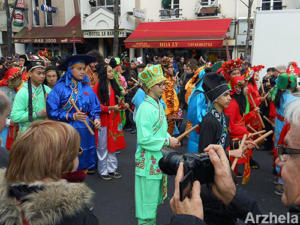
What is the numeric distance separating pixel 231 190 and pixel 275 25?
7390 mm

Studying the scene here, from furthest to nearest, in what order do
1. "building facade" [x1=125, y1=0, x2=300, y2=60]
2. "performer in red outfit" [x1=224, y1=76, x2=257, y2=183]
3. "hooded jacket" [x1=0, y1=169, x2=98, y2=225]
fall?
"building facade" [x1=125, y1=0, x2=300, y2=60] → "performer in red outfit" [x1=224, y1=76, x2=257, y2=183] → "hooded jacket" [x1=0, y1=169, x2=98, y2=225]

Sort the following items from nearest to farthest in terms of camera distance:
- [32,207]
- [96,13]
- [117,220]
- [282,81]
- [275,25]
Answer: [32,207] < [117,220] < [282,81] < [275,25] < [96,13]

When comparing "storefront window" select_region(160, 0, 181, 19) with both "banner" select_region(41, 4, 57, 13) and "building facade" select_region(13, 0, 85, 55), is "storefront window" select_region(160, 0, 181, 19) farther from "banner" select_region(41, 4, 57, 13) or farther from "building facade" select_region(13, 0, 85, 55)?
"banner" select_region(41, 4, 57, 13)

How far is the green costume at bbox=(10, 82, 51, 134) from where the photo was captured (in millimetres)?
3469

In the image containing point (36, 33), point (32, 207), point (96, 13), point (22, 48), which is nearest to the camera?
point (32, 207)

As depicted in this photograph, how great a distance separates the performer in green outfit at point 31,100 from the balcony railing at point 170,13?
13.9 meters

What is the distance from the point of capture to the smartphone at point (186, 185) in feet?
3.47

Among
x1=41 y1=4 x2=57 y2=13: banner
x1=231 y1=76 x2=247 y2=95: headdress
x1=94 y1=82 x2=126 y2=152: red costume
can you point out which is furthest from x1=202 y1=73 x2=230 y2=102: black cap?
x1=41 y1=4 x2=57 y2=13: banner

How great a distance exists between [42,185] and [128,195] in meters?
2.81

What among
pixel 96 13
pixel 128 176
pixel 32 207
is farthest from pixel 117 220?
pixel 96 13

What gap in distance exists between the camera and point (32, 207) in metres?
1.18

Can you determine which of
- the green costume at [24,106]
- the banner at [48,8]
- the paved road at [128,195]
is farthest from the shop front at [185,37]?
the green costume at [24,106]

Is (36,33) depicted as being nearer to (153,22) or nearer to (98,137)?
(153,22)

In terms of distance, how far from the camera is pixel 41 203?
119cm
